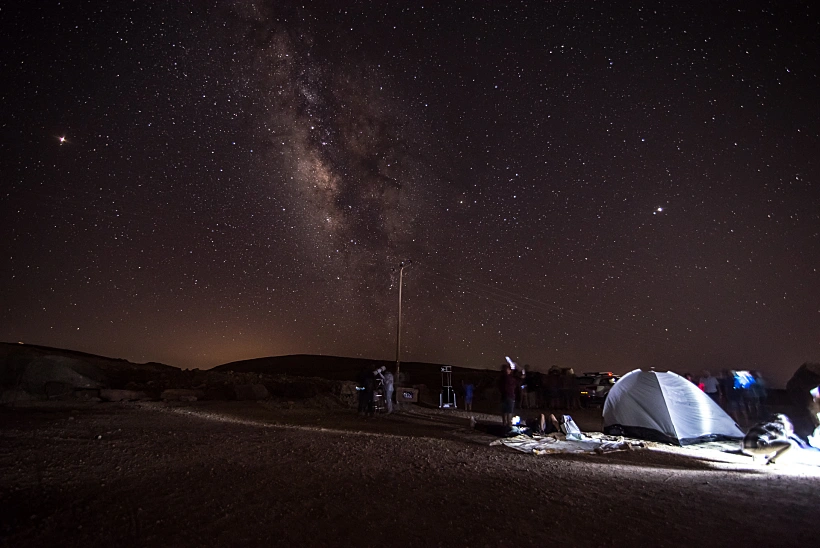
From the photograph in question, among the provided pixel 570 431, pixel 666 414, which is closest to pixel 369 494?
pixel 570 431

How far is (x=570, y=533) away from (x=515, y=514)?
719mm

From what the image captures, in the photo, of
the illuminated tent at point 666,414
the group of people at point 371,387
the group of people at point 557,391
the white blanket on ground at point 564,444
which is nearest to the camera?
the white blanket on ground at point 564,444

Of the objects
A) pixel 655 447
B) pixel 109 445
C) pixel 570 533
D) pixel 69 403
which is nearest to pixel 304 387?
pixel 69 403

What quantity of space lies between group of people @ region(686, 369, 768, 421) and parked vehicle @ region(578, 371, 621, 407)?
18.8ft

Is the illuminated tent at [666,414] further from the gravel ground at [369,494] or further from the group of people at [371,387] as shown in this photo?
the group of people at [371,387]

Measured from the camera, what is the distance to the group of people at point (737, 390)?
1580 centimetres

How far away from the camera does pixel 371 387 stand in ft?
54.5

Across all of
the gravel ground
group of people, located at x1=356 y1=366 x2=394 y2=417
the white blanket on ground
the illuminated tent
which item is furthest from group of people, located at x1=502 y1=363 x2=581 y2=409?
the gravel ground

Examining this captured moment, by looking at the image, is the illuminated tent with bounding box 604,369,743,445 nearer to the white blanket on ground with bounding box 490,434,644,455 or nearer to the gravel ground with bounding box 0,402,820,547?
the white blanket on ground with bounding box 490,434,644,455

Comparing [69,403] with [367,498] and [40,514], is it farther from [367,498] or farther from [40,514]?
[367,498]

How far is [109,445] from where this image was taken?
925cm

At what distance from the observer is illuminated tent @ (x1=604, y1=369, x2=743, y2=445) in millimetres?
11078

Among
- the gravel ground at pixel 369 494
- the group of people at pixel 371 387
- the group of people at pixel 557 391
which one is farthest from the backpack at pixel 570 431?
the group of people at pixel 557 391

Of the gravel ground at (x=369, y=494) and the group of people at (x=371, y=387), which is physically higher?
the group of people at (x=371, y=387)
